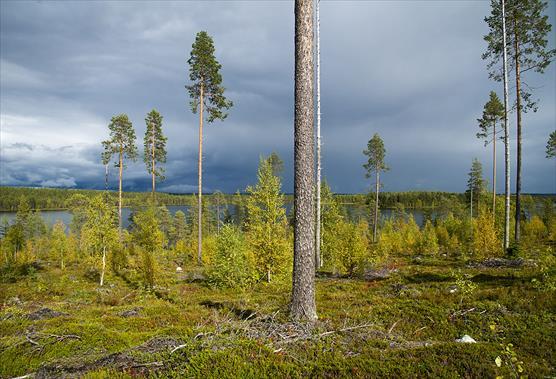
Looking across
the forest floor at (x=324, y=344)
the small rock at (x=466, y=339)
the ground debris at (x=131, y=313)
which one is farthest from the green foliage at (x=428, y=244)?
the ground debris at (x=131, y=313)

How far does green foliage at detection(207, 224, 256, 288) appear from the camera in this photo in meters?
15.6

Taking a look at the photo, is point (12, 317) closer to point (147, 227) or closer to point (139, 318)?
point (139, 318)

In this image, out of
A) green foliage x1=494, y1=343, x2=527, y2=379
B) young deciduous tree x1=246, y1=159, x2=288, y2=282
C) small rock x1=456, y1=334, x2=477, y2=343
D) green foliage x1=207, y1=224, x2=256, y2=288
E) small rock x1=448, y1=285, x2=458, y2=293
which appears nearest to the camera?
green foliage x1=494, y1=343, x2=527, y2=379

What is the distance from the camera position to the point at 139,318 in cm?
970

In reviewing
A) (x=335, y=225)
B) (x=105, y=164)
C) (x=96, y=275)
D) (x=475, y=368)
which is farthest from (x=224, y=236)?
(x=105, y=164)

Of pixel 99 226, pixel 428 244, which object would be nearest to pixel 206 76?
pixel 99 226

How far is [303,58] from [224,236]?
11.4 metres

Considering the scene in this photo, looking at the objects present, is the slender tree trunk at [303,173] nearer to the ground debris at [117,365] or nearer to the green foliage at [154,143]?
the ground debris at [117,365]

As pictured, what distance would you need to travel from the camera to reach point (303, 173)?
6.74 meters

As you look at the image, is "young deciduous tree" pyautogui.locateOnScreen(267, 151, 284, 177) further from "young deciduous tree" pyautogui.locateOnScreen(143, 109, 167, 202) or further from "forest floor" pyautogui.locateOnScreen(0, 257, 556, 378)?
"forest floor" pyautogui.locateOnScreen(0, 257, 556, 378)

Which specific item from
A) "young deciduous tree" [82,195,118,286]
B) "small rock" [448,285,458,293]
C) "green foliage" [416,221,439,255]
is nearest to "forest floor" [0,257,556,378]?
"small rock" [448,285,458,293]

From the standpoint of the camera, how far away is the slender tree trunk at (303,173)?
6637 mm

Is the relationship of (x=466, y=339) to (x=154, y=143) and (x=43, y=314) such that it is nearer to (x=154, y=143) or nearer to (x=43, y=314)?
(x=43, y=314)

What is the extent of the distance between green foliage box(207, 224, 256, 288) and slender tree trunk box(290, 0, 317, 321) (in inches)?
355
